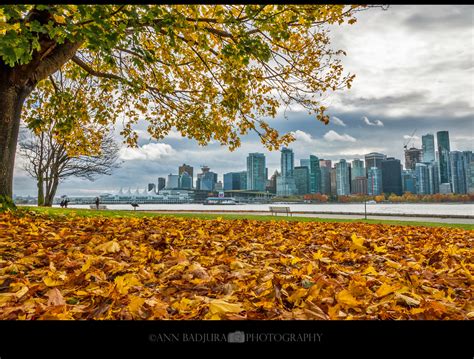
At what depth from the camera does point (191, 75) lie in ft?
27.1

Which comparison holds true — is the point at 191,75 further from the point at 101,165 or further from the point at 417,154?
the point at 101,165

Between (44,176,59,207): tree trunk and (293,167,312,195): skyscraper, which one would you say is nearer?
(293,167,312,195): skyscraper

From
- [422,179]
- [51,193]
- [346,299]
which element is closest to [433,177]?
[422,179]

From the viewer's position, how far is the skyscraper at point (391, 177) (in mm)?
3412

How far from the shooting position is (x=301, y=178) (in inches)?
136

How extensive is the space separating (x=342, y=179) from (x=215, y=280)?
233 centimetres

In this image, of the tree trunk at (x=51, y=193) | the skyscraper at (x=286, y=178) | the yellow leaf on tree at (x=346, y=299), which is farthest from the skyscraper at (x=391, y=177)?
the tree trunk at (x=51, y=193)

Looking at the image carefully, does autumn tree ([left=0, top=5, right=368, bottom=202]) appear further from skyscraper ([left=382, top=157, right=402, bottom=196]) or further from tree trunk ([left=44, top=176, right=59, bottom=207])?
tree trunk ([left=44, top=176, right=59, bottom=207])

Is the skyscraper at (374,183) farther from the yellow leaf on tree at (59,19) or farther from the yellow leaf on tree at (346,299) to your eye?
the yellow leaf on tree at (59,19)

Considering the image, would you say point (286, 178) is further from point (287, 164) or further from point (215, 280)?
point (215, 280)

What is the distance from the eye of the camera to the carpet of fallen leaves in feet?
5.53

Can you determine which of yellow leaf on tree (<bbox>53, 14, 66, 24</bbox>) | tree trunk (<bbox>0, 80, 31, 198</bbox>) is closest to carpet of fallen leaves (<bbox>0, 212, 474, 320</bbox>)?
tree trunk (<bbox>0, 80, 31, 198</bbox>)

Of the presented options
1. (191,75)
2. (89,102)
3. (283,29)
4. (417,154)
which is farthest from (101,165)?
(417,154)

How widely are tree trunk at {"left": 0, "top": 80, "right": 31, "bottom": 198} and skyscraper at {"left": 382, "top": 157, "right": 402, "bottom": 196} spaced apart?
6714mm
